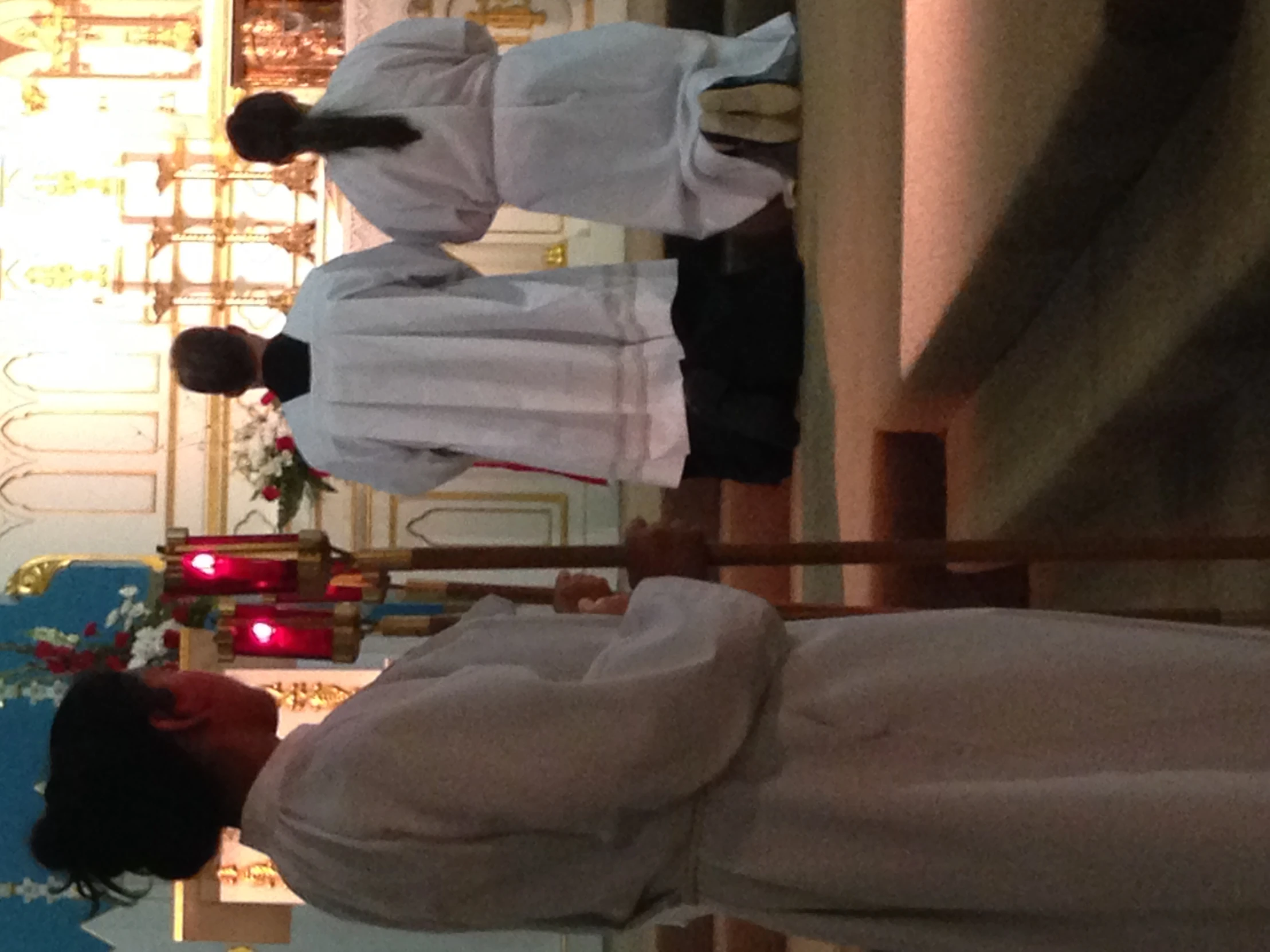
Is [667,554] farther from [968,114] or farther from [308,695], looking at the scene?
[308,695]

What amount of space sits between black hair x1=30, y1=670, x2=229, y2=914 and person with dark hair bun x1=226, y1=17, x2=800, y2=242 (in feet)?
5.89

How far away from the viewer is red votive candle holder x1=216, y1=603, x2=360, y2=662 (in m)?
2.30

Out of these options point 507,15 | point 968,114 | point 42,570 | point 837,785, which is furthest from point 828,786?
point 507,15

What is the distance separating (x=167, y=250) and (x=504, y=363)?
2.77 meters

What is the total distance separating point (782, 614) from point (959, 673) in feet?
1.91

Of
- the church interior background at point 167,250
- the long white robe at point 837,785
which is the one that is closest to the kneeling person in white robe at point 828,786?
the long white robe at point 837,785

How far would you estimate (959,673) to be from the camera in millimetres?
1402

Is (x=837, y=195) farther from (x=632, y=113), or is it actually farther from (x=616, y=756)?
(x=616, y=756)

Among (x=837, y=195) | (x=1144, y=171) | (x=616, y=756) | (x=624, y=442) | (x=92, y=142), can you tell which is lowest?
(x=616, y=756)

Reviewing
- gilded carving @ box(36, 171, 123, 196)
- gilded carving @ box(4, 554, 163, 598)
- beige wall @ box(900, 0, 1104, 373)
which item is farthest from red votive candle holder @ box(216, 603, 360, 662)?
gilded carving @ box(36, 171, 123, 196)

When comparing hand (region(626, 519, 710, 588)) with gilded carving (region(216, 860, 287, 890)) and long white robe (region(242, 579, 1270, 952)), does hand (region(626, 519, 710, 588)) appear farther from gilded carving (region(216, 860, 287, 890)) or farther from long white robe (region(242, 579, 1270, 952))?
gilded carving (region(216, 860, 287, 890))

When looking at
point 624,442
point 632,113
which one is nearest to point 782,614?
point 624,442

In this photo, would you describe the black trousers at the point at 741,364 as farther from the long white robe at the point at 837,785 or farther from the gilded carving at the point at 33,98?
the gilded carving at the point at 33,98

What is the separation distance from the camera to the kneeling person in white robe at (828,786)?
1296 millimetres
